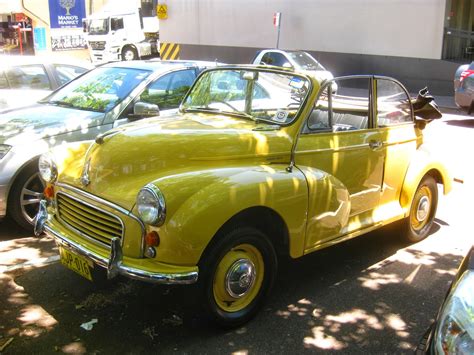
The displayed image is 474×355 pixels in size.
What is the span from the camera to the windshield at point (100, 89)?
579 centimetres

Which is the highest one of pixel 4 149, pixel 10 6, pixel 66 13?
pixel 10 6

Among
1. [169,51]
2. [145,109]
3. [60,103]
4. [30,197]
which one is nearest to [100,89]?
[60,103]

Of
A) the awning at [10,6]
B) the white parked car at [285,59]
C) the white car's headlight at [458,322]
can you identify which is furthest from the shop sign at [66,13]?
the white car's headlight at [458,322]

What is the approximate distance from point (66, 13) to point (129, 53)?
351cm

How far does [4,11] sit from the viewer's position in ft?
100

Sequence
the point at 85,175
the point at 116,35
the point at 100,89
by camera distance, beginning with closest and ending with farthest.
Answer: the point at 85,175
the point at 100,89
the point at 116,35

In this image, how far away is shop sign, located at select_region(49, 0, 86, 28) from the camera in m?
25.2

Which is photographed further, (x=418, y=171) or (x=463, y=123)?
(x=463, y=123)

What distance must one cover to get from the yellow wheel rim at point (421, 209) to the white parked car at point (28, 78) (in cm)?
482

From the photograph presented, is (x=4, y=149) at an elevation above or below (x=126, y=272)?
above

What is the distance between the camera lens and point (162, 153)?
12.2 feet

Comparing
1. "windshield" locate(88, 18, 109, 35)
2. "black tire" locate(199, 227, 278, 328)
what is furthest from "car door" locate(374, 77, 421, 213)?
Result: "windshield" locate(88, 18, 109, 35)

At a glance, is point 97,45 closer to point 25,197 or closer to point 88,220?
point 25,197

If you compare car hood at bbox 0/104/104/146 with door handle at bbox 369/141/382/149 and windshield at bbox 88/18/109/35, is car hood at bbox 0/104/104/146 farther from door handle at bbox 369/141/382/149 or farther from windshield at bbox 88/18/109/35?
windshield at bbox 88/18/109/35
